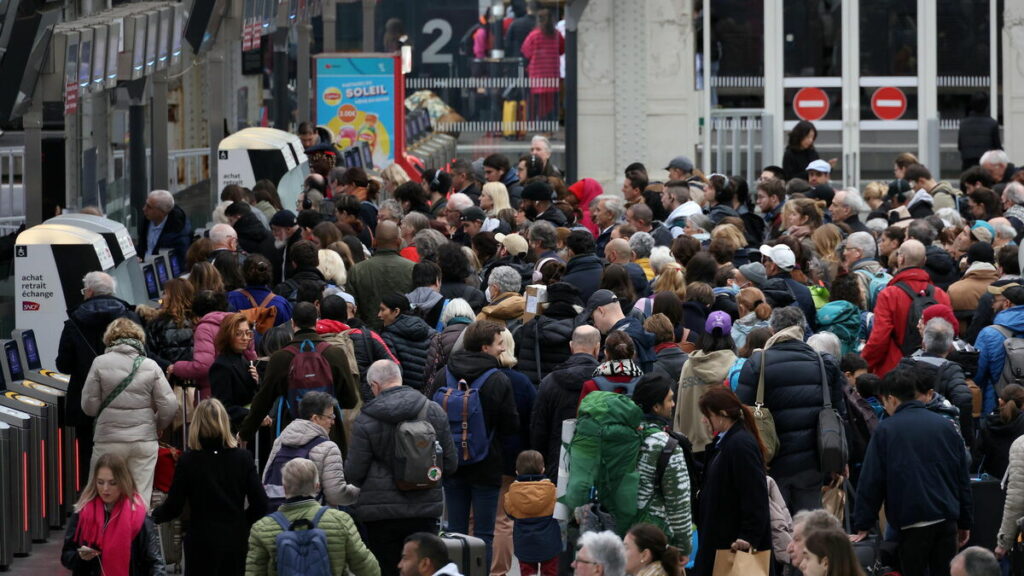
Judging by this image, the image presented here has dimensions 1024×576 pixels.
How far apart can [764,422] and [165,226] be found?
735 cm

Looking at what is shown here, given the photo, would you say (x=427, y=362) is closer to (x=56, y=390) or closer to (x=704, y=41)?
(x=56, y=390)

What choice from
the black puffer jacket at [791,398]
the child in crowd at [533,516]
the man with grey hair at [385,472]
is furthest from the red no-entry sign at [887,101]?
the man with grey hair at [385,472]

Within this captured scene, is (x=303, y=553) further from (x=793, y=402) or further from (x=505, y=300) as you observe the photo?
(x=505, y=300)

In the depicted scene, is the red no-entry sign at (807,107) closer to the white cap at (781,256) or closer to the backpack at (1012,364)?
the white cap at (781,256)

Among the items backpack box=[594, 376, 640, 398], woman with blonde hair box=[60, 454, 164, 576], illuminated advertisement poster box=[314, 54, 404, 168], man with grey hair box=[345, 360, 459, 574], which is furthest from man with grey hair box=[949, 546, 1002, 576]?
illuminated advertisement poster box=[314, 54, 404, 168]

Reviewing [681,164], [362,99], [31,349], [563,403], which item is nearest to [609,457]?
[563,403]

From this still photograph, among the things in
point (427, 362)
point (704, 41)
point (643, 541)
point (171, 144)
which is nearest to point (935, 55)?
point (704, 41)

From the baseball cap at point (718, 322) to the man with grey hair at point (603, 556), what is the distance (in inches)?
120

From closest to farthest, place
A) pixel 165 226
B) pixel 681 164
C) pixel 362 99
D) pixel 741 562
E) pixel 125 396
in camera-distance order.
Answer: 1. pixel 741 562
2. pixel 125 396
3. pixel 165 226
4. pixel 681 164
5. pixel 362 99

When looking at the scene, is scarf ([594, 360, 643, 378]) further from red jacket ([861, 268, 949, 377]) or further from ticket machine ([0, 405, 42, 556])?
ticket machine ([0, 405, 42, 556])

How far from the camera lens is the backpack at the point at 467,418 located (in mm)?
10477

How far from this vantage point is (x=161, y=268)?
15.1 metres

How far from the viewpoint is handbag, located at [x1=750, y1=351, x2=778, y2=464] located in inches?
392

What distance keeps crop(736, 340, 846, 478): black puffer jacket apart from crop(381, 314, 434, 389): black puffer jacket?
89.4 inches
